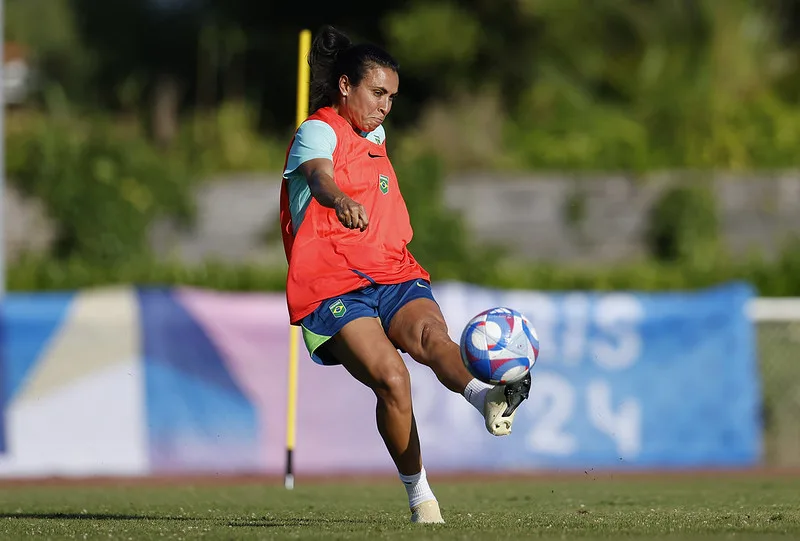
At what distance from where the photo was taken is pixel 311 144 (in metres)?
6.19

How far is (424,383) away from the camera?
503 inches

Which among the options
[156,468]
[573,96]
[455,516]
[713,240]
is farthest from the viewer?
[573,96]

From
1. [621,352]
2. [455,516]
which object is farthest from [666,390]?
[455,516]

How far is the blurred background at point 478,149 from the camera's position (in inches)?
617

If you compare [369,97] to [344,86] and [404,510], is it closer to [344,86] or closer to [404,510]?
[344,86]

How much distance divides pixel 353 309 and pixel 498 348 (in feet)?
2.38

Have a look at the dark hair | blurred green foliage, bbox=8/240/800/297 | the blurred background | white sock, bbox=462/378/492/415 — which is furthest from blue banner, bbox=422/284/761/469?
white sock, bbox=462/378/492/415

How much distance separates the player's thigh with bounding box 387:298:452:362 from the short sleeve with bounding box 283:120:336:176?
75cm

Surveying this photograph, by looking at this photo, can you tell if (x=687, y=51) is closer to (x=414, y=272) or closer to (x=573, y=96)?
(x=573, y=96)

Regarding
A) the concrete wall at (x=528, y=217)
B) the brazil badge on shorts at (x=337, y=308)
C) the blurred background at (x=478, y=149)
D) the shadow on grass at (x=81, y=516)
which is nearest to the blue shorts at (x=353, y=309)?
the brazil badge on shorts at (x=337, y=308)

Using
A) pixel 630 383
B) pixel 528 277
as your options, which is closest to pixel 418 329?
pixel 630 383

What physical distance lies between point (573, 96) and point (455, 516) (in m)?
15.3

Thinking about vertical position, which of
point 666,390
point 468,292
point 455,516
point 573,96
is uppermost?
point 573,96

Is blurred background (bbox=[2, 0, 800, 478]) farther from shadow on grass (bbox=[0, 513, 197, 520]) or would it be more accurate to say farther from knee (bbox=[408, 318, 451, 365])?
knee (bbox=[408, 318, 451, 365])
